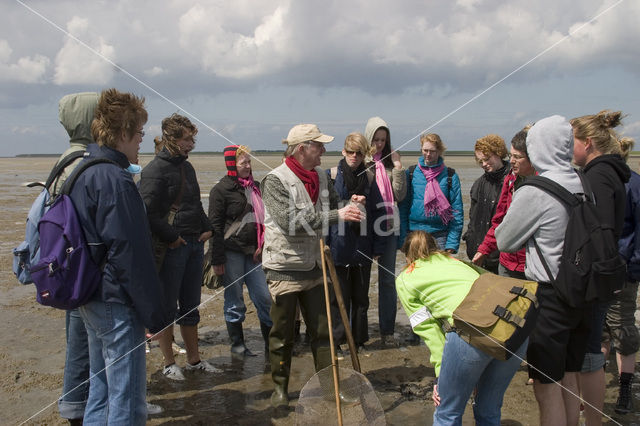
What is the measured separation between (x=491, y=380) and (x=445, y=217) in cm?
267

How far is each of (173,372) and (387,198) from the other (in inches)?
105

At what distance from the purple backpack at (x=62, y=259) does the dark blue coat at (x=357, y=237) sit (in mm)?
2793

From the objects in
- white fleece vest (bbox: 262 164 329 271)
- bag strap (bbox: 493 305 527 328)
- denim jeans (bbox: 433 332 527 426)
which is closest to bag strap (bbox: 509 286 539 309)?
bag strap (bbox: 493 305 527 328)

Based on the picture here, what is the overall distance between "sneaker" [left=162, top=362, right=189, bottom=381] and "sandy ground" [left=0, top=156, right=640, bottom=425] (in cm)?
5

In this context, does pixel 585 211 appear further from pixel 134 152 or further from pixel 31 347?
pixel 31 347

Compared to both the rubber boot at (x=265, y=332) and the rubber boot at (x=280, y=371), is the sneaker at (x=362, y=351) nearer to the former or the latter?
the rubber boot at (x=265, y=332)

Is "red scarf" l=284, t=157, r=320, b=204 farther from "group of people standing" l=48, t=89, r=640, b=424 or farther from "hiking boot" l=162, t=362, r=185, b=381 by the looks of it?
"hiking boot" l=162, t=362, r=185, b=381

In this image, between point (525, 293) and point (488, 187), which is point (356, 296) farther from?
point (525, 293)

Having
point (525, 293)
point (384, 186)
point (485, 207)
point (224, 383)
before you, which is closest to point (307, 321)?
point (224, 383)

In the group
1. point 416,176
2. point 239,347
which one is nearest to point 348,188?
point 416,176

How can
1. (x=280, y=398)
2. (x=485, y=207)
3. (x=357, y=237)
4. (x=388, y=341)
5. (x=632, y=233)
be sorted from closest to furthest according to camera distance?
(x=632, y=233) < (x=280, y=398) < (x=485, y=207) < (x=357, y=237) < (x=388, y=341)

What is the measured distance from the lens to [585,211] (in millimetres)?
2871

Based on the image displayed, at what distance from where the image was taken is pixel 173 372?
4867mm

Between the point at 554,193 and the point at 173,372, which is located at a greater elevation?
the point at 554,193
